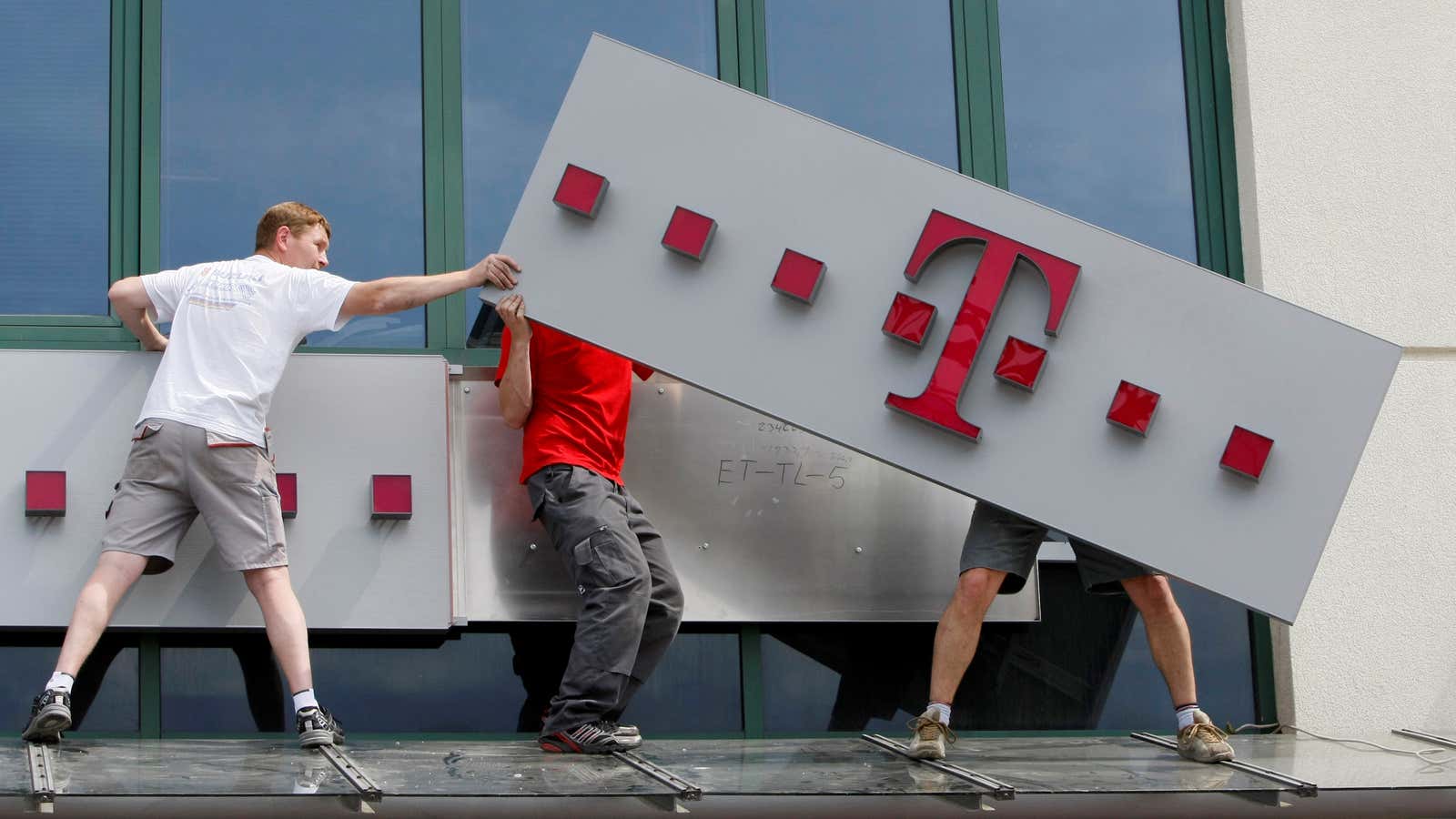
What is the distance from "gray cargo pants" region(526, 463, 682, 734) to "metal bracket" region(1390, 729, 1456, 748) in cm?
227

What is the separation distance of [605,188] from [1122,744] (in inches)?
86.6

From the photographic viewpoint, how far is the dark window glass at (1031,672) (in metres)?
5.43

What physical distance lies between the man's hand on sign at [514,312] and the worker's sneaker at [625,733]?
1.09 metres

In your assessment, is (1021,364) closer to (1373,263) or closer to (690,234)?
(690,234)

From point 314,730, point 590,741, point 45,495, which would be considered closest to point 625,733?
point 590,741

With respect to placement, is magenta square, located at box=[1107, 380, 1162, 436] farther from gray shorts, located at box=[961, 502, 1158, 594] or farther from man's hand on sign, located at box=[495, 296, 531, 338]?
man's hand on sign, located at box=[495, 296, 531, 338]

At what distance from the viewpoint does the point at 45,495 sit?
4902mm

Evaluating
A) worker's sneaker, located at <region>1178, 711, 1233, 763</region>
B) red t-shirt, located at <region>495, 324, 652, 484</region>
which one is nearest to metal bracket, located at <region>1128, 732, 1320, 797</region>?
worker's sneaker, located at <region>1178, 711, 1233, 763</region>

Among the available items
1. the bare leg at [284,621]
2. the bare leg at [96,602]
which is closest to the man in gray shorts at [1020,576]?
the bare leg at [284,621]

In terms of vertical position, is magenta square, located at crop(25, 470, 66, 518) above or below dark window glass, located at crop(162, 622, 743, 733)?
above

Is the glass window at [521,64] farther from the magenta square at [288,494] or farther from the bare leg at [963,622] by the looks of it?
the bare leg at [963,622]

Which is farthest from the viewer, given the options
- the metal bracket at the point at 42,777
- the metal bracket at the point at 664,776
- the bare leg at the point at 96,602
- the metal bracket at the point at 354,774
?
the bare leg at the point at 96,602

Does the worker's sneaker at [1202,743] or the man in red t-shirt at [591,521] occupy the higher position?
the man in red t-shirt at [591,521]

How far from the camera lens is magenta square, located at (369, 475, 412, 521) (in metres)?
5.04
